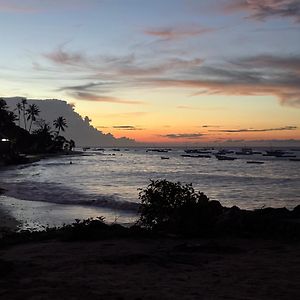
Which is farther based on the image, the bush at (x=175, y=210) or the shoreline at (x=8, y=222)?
the shoreline at (x=8, y=222)

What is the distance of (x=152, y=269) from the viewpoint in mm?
8719

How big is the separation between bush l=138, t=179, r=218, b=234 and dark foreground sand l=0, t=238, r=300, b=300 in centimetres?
115

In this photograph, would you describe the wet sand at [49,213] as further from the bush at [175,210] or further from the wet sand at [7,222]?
the bush at [175,210]

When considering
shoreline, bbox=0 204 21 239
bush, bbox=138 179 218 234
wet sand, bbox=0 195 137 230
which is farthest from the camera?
wet sand, bbox=0 195 137 230

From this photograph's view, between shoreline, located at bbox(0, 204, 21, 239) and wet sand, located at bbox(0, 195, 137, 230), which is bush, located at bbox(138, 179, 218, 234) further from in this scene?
wet sand, located at bbox(0, 195, 137, 230)

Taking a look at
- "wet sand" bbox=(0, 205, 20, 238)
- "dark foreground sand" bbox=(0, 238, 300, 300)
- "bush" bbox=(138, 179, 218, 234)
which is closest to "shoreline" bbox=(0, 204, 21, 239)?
"wet sand" bbox=(0, 205, 20, 238)

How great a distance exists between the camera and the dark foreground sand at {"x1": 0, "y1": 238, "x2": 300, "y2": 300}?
7102 mm

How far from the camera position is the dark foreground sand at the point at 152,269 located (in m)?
7.10

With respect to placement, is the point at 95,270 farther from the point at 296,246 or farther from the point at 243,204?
the point at 243,204

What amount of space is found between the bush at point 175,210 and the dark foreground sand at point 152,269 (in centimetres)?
115

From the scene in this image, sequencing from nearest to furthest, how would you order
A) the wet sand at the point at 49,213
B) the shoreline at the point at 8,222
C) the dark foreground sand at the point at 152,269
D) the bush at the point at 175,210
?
the dark foreground sand at the point at 152,269
the bush at the point at 175,210
the shoreline at the point at 8,222
the wet sand at the point at 49,213

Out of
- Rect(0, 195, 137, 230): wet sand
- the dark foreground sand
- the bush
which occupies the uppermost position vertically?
the bush

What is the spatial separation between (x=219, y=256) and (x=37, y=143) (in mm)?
140705

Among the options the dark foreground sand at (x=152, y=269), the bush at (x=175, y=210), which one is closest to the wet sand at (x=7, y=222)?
the bush at (x=175, y=210)
